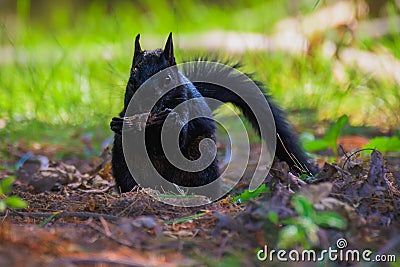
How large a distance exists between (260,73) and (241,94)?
225 centimetres

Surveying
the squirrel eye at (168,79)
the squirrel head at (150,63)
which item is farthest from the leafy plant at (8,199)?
the squirrel eye at (168,79)

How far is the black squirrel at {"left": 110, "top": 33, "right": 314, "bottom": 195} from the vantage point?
10.6ft

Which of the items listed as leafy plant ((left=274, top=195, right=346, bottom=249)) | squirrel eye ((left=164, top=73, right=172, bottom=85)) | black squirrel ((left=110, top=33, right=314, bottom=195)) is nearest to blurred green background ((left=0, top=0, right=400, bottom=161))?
black squirrel ((left=110, top=33, right=314, bottom=195))

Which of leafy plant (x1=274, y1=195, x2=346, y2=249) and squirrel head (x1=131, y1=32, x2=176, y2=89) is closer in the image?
leafy plant (x1=274, y1=195, x2=346, y2=249)

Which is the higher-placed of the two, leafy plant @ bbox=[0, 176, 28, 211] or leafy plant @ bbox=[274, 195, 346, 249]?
leafy plant @ bbox=[0, 176, 28, 211]

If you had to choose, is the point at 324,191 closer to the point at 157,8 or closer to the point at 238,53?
the point at 238,53

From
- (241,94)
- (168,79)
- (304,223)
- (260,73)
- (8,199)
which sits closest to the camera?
(304,223)

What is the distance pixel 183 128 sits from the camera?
10.7 feet

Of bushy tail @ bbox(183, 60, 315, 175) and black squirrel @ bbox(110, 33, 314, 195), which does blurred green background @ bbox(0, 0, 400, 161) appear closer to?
bushy tail @ bbox(183, 60, 315, 175)

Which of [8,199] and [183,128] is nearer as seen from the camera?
[8,199]

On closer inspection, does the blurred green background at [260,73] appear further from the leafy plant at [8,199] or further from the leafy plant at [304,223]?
the leafy plant at [304,223]

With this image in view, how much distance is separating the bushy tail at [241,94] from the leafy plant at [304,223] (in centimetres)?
141

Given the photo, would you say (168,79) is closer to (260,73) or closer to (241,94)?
(241,94)

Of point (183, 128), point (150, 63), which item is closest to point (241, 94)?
point (183, 128)
